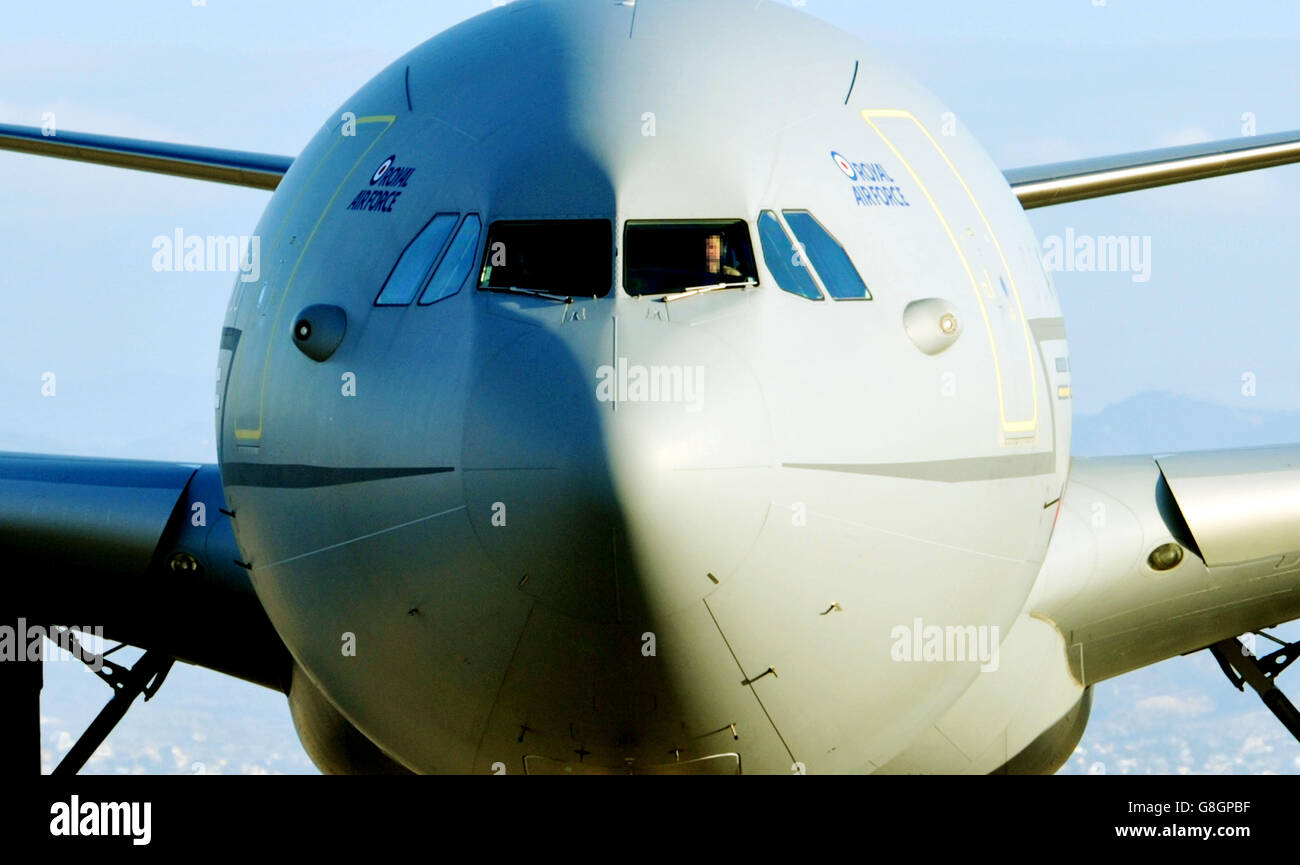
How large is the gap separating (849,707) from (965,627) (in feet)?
1.91

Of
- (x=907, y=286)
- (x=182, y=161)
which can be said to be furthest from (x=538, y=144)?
(x=182, y=161)

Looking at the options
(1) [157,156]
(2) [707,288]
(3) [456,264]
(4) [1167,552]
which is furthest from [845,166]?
(1) [157,156]

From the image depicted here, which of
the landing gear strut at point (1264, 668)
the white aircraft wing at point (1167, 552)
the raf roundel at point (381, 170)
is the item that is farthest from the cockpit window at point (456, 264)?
the landing gear strut at point (1264, 668)

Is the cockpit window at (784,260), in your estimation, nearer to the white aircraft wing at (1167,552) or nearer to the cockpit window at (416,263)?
the cockpit window at (416,263)

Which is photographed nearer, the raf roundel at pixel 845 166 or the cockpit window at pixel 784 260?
the cockpit window at pixel 784 260

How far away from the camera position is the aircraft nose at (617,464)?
223 inches

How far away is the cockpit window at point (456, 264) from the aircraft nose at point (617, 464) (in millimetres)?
545

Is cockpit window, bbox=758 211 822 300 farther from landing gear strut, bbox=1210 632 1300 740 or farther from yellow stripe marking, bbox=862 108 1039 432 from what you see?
landing gear strut, bbox=1210 632 1300 740

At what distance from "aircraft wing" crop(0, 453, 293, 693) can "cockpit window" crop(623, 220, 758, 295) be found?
15.2ft

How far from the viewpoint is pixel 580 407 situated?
5730mm

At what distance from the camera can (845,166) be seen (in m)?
7.02

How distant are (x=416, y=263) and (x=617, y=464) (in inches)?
59.1

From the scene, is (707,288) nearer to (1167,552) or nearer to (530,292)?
(530,292)
